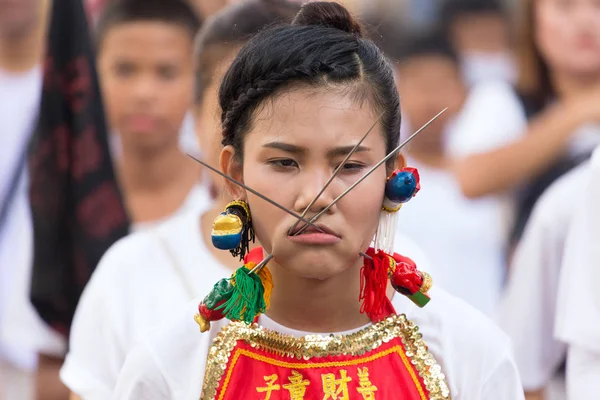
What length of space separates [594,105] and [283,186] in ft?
9.32

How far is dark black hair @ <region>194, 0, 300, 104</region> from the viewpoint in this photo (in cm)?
355

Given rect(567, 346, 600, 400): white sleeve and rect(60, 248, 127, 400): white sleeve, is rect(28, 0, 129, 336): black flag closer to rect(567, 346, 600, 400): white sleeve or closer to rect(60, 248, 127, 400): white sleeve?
rect(60, 248, 127, 400): white sleeve

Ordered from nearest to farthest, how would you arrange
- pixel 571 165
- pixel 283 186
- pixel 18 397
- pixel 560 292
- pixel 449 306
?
pixel 283 186 < pixel 449 306 < pixel 560 292 < pixel 18 397 < pixel 571 165

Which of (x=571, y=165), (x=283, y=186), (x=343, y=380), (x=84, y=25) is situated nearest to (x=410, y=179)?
(x=283, y=186)

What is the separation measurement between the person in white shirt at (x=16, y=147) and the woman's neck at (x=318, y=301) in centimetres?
172

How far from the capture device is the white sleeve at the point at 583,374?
118 inches

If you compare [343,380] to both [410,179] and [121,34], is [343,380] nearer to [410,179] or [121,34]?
[410,179]

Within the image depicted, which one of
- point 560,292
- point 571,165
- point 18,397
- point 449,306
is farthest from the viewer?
point 571,165

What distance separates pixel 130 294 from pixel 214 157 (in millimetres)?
462

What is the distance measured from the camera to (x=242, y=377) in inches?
99.3

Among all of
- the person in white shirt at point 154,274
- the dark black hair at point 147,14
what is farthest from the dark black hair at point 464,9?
the person in white shirt at point 154,274

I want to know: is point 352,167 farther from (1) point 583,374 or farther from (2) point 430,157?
(2) point 430,157

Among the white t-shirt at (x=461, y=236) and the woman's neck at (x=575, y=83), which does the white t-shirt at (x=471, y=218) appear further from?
the woman's neck at (x=575, y=83)

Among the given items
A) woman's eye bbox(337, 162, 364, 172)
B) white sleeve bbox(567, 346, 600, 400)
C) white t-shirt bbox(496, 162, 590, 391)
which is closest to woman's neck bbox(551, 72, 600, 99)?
white t-shirt bbox(496, 162, 590, 391)
